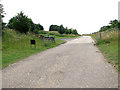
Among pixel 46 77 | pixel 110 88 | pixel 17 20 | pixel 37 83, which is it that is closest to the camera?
pixel 110 88

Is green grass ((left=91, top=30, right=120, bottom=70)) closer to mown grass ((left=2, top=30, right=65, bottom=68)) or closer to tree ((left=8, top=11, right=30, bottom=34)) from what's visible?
mown grass ((left=2, top=30, right=65, bottom=68))

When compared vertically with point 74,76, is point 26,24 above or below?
above

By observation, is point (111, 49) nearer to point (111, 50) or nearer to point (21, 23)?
point (111, 50)

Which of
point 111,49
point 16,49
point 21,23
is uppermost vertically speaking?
point 21,23

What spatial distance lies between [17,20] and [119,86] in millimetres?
23376

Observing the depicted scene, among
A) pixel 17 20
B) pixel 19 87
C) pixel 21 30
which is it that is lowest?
pixel 19 87

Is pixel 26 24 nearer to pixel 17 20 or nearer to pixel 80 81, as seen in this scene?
pixel 17 20

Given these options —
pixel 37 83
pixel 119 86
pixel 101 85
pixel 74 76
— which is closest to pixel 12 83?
pixel 37 83

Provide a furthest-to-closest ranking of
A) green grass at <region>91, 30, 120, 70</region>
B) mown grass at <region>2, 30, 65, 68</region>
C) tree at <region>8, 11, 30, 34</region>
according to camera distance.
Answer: tree at <region>8, 11, 30, 34</region>
mown grass at <region>2, 30, 65, 68</region>
green grass at <region>91, 30, 120, 70</region>

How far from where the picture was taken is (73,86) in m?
3.47

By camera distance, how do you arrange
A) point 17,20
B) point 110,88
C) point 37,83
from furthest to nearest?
1. point 17,20
2. point 37,83
3. point 110,88

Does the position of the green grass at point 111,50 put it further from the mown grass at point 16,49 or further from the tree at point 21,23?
the tree at point 21,23

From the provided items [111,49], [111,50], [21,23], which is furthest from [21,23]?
[111,50]

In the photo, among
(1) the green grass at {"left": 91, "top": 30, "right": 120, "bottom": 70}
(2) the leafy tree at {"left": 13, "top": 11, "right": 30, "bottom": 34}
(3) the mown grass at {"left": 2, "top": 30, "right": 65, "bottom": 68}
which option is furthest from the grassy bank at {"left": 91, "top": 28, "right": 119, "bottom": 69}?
(2) the leafy tree at {"left": 13, "top": 11, "right": 30, "bottom": 34}
